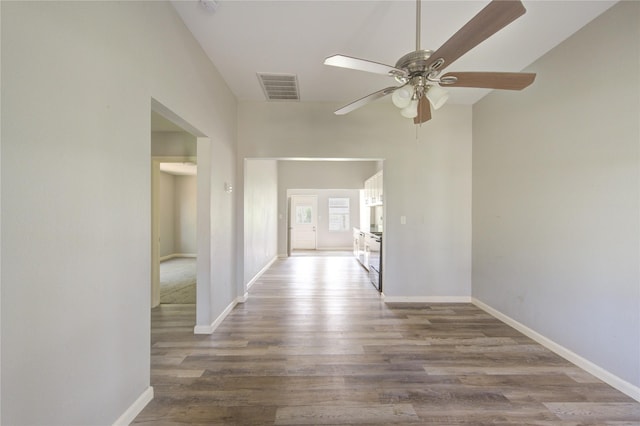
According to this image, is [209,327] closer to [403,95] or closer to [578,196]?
[403,95]

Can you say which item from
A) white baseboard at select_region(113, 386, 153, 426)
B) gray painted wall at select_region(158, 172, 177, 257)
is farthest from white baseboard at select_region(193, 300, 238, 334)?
gray painted wall at select_region(158, 172, 177, 257)

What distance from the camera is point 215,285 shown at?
9.61 feet

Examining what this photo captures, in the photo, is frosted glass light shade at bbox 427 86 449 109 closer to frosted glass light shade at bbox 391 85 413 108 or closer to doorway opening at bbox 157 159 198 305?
frosted glass light shade at bbox 391 85 413 108

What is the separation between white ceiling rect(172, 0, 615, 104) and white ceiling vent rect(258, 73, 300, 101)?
12cm

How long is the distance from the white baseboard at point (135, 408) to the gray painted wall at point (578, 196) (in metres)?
3.48

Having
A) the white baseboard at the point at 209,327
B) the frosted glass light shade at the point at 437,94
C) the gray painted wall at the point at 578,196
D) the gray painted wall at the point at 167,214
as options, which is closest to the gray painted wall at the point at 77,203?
the white baseboard at the point at 209,327

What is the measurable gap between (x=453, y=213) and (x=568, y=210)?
1.47 metres

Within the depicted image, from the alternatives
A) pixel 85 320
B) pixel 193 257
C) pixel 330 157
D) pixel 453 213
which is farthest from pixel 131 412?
pixel 193 257

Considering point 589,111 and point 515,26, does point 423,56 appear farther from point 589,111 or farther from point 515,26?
point 589,111

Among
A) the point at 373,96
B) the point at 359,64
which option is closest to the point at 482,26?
the point at 359,64

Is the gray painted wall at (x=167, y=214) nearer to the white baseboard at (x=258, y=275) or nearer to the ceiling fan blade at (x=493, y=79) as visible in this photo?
the white baseboard at (x=258, y=275)

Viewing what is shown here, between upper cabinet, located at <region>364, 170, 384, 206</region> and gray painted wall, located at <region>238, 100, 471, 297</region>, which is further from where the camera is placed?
upper cabinet, located at <region>364, 170, 384, 206</region>

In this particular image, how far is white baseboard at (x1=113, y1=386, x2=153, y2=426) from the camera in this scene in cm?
153

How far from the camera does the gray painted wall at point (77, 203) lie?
38.3 inches
